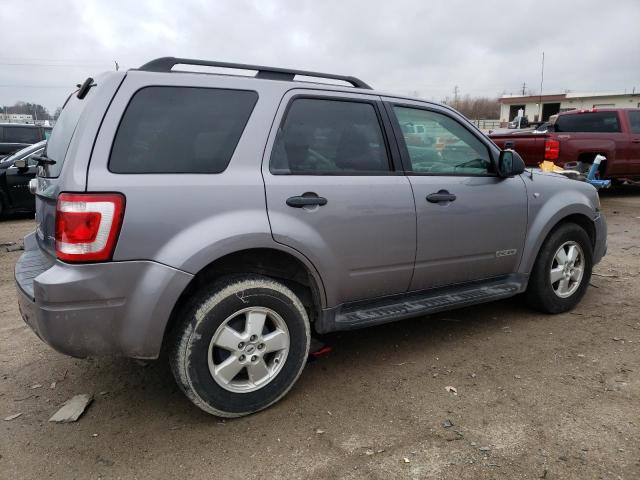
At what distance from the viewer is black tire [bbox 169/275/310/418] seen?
8.73 ft

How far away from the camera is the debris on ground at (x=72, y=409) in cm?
293

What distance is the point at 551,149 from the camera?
9617mm

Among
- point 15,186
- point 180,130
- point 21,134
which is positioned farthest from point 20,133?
point 180,130

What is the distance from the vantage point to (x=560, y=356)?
3617 mm

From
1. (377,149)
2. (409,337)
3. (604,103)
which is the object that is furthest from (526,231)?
(604,103)

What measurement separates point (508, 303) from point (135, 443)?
343 cm

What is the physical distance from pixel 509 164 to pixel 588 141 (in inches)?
292

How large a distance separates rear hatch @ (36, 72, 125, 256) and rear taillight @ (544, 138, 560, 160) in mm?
8752

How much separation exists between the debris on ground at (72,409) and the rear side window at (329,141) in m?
1.78

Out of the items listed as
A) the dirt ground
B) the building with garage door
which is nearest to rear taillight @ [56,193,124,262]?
the dirt ground

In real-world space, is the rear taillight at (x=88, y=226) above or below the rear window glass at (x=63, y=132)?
below

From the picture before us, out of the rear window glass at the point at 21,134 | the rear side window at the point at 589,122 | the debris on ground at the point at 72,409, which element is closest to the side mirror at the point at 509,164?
the debris on ground at the point at 72,409

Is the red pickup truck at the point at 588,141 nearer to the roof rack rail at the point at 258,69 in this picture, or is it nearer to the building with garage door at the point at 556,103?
the roof rack rail at the point at 258,69

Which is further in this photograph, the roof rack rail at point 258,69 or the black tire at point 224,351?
the roof rack rail at point 258,69
